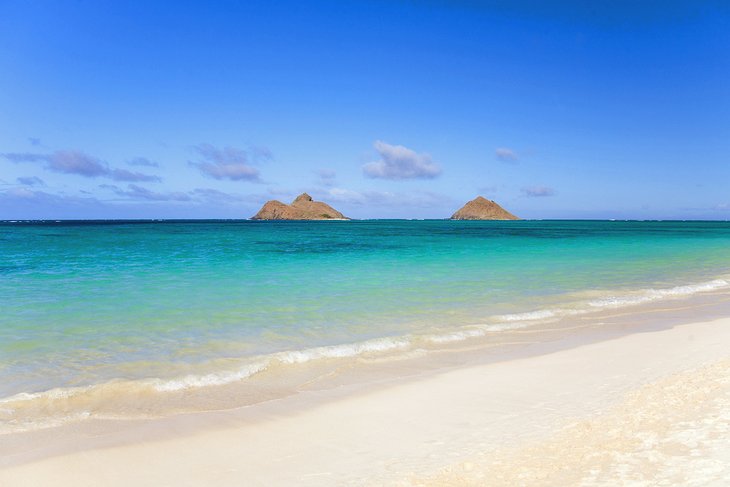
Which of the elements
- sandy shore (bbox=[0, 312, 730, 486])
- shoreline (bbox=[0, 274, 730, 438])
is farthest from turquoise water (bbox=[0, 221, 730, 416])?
sandy shore (bbox=[0, 312, 730, 486])

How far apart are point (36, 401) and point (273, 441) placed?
338 centimetres

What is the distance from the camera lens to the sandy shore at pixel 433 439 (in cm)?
406

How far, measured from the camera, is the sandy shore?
160 inches

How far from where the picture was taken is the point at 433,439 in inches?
188

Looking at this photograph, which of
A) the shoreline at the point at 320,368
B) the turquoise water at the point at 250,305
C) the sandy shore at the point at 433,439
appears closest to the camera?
the sandy shore at the point at 433,439

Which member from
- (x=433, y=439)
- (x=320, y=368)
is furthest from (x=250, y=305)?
(x=433, y=439)

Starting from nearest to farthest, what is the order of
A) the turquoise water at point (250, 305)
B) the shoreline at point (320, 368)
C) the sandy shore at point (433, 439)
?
the sandy shore at point (433, 439) → the shoreline at point (320, 368) → the turquoise water at point (250, 305)

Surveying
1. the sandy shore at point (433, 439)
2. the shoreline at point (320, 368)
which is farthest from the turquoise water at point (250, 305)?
the sandy shore at point (433, 439)

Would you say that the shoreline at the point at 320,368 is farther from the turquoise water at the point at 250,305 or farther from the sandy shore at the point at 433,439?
the sandy shore at the point at 433,439

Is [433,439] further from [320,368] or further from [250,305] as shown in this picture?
[250,305]

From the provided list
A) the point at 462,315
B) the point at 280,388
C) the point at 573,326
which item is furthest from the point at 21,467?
the point at 573,326

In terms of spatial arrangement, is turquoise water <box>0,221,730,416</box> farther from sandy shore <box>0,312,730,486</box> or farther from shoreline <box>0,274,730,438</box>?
sandy shore <box>0,312,730,486</box>

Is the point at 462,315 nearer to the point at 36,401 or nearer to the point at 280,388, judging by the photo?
the point at 280,388

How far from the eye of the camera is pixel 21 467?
4324 mm
